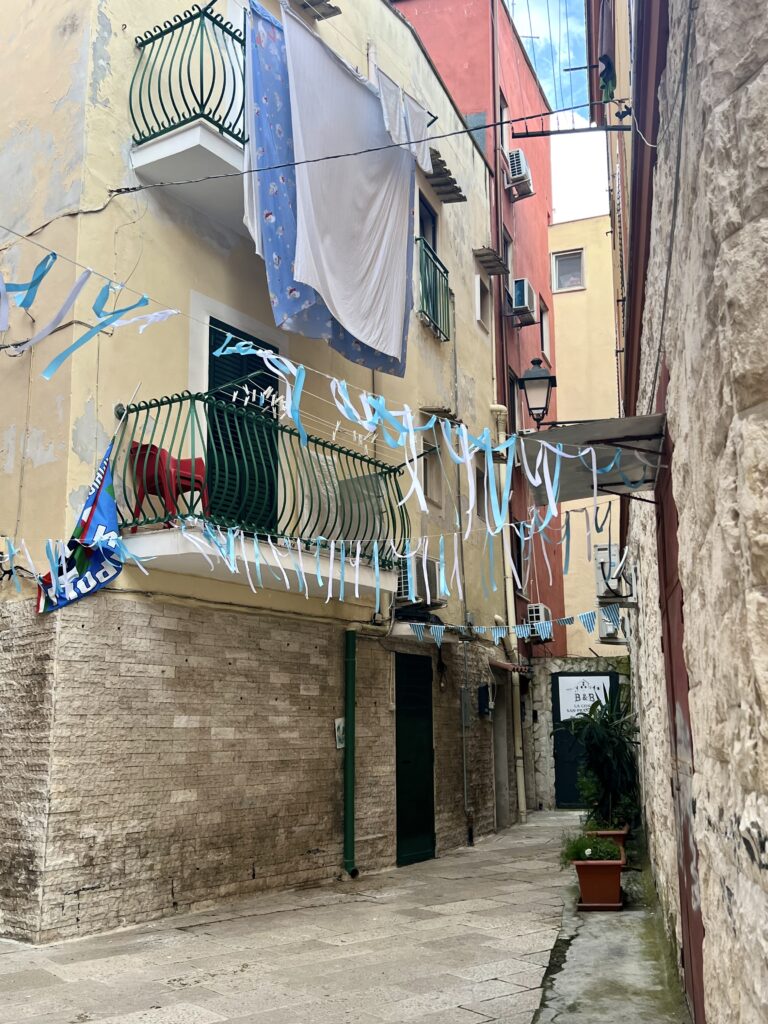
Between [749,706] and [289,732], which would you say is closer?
[749,706]

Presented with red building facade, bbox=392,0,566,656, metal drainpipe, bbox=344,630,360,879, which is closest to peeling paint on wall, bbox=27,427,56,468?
metal drainpipe, bbox=344,630,360,879

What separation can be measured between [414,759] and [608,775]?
272cm

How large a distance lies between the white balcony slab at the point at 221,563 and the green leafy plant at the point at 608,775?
2.92m

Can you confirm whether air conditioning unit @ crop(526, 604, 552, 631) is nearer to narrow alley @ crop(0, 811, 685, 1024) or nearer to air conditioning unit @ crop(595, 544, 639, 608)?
air conditioning unit @ crop(595, 544, 639, 608)

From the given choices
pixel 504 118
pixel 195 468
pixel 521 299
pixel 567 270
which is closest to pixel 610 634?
pixel 521 299

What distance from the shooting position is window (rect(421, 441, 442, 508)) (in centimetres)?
1376

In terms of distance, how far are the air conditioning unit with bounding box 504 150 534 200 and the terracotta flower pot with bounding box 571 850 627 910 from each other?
14.7 m

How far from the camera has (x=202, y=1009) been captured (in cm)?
554

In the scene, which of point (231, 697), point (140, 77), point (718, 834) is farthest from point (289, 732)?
point (718, 834)

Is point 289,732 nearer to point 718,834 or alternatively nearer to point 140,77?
point 140,77

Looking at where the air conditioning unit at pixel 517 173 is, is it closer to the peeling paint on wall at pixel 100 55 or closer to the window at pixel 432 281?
the window at pixel 432 281

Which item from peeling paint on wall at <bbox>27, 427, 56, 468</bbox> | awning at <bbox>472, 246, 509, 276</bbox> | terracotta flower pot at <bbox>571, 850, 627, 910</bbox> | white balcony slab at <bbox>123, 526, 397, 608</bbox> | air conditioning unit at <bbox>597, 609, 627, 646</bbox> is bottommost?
terracotta flower pot at <bbox>571, 850, 627, 910</bbox>

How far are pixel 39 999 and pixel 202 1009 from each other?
104 cm

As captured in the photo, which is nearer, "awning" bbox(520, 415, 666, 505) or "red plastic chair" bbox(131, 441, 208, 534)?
"awning" bbox(520, 415, 666, 505)
